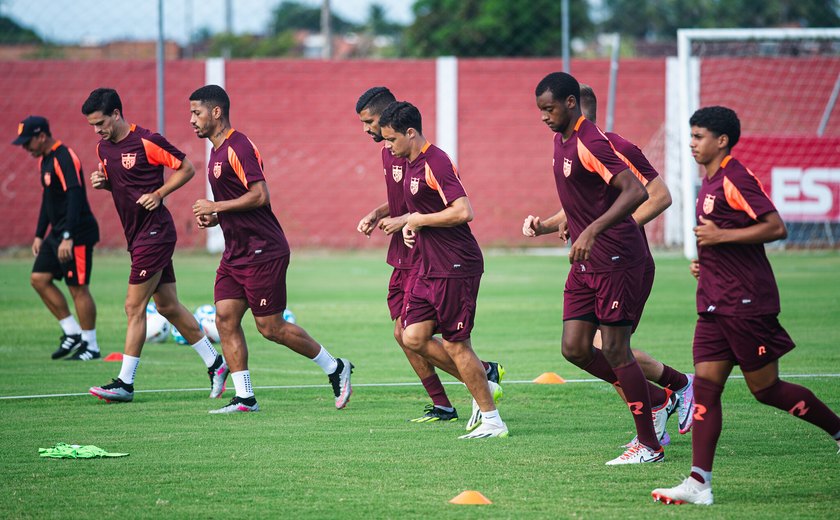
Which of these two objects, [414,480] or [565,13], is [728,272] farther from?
[565,13]

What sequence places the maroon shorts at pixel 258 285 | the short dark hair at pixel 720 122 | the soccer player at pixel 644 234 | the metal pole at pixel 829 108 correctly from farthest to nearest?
the metal pole at pixel 829 108, the maroon shorts at pixel 258 285, the soccer player at pixel 644 234, the short dark hair at pixel 720 122

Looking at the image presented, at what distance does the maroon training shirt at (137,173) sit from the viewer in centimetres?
978

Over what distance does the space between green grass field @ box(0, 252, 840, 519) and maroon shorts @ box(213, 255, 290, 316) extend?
83cm

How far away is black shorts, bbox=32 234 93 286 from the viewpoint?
480 inches

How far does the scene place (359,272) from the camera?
22875 millimetres

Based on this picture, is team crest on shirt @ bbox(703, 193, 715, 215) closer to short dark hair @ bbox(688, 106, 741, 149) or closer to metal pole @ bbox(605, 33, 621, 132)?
short dark hair @ bbox(688, 106, 741, 149)

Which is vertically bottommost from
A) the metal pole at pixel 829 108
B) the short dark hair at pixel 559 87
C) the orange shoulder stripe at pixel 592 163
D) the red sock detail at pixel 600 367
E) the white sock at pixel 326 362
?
the white sock at pixel 326 362

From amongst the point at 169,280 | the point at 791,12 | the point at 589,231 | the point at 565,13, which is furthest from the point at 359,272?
the point at 791,12

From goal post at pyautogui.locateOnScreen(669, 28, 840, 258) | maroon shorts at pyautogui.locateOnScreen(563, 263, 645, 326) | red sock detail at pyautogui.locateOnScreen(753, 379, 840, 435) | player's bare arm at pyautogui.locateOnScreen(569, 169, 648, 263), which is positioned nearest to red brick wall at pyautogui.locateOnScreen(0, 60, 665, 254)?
goal post at pyautogui.locateOnScreen(669, 28, 840, 258)

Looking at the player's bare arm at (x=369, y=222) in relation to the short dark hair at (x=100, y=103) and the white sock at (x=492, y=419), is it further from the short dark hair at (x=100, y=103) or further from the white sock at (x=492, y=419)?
the short dark hair at (x=100, y=103)

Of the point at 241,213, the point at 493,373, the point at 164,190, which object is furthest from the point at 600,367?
the point at 164,190

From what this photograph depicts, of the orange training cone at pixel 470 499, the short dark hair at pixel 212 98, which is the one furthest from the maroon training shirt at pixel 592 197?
the short dark hair at pixel 212 98

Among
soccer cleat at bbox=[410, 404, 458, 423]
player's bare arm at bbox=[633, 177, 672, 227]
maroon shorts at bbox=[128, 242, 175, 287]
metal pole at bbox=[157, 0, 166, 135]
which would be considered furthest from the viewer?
metal pole at bbox=[157, 0, 166, 135]

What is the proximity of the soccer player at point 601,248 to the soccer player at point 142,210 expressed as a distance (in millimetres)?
3694
